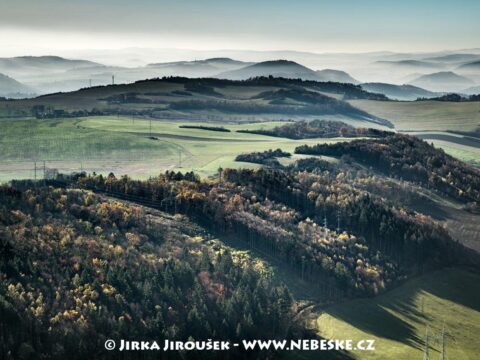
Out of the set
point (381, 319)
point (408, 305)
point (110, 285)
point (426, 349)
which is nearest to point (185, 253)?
point (110, 285)

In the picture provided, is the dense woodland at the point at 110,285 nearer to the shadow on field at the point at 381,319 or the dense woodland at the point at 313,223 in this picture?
the shadow on field at the point at 381,319

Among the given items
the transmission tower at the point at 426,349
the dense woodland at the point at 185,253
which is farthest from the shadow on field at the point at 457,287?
the transmission tower at the point at 426,349

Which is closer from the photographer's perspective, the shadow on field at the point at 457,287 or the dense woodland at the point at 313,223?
the shadow on field at the point at 457,287

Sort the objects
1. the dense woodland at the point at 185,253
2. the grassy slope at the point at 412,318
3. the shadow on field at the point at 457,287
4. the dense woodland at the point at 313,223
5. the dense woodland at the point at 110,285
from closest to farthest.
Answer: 1. the dense woodland at the point at 110,285
2. the dense woodland at the point at 185,253
3. the grassy slope at the point at 412,318
4. the shadow on field at the point at 457,287
5. the dense woodland at the point at 313,223

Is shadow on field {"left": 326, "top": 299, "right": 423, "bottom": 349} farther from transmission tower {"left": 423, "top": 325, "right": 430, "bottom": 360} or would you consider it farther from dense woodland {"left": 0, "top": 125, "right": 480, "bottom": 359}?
dense woodland {"left": 0, "top": 125, "right": 480, "bottom": 359}

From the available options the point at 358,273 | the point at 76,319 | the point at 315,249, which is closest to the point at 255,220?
the point at 315,249

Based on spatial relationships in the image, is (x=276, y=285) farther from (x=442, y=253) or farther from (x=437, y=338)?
(x=442, y=253)

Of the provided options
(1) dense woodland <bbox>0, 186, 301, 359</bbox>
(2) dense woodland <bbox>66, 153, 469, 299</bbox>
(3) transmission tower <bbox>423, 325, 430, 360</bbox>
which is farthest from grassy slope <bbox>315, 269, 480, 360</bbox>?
(1) dense woodland <bbox>0, 186, 301, 359</bbox>
